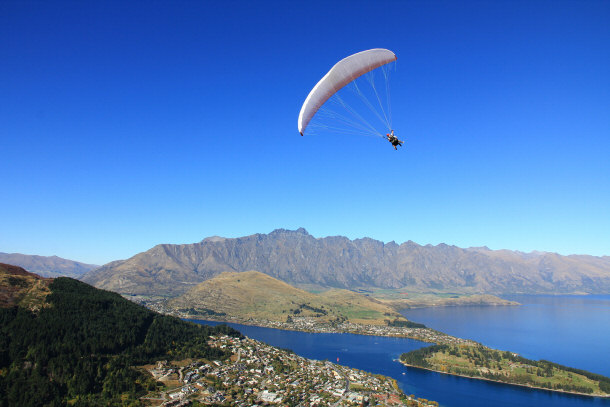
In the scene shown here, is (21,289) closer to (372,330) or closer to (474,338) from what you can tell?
(372,330)

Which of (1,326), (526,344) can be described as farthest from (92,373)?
(526,344)

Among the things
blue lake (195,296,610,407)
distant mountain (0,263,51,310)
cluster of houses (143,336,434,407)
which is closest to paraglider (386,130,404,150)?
cluster of houses (143,336,434,407)

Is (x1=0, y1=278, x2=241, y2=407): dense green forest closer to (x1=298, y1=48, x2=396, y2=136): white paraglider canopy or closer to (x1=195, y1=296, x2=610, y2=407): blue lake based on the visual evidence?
(x1=298, y1=48, x2=396, y2=136): white paraglider canopy

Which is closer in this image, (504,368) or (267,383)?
(267,383)

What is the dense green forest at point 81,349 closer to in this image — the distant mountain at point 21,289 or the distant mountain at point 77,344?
the distant mountain at point 77,344

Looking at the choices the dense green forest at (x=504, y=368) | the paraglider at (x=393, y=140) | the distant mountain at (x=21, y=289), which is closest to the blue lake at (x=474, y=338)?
the dense green forest at (x=504, y=368)

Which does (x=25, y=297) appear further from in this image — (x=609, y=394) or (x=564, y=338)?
(x=564, y=338)

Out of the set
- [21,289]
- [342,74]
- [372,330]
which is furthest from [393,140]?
[372,330]
